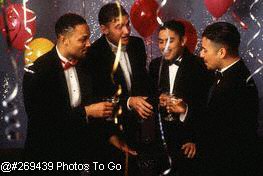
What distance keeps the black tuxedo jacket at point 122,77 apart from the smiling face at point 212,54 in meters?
0.80

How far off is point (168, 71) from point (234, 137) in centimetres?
110

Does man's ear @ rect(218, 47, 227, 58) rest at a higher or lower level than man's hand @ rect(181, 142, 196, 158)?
higher

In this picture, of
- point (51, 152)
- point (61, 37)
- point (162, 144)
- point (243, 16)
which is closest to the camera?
point (51, 152)

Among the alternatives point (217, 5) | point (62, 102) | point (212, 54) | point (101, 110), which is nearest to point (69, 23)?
point (62, 102)

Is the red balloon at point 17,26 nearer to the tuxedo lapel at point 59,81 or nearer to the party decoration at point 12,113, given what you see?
the party decoration at point 12,113

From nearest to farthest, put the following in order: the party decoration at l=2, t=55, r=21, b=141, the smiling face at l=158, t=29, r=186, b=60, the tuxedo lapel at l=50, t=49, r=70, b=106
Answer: the tuxedo lapel at l=50, t=49, r=70, b=106, the smiling face at l=158, t=29, r=186, b=60, the party decoration at l=2, t=55, r=21, b=141

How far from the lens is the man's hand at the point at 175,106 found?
285 cm

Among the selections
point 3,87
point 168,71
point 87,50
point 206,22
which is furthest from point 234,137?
point 3,87

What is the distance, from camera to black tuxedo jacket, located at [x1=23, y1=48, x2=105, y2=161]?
2727 millimetres

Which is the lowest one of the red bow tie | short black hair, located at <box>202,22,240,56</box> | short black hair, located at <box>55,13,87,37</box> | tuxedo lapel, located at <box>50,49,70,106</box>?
tuxedo lapel, located at <box>50,49,70,106</box>

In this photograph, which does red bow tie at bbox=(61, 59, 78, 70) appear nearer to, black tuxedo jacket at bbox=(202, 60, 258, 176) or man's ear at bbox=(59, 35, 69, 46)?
man's ear at bbox=(59, 35, 69, 46)

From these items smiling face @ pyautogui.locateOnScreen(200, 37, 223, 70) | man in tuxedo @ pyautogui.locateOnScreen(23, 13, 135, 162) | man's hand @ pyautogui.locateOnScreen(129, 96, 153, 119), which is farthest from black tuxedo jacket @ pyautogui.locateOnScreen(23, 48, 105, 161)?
smiling face @ pyautogui.locateOnScreen(200, 37, 223, 70)

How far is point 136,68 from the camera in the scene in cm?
351

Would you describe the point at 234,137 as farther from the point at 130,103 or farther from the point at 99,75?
the point at 99,75
